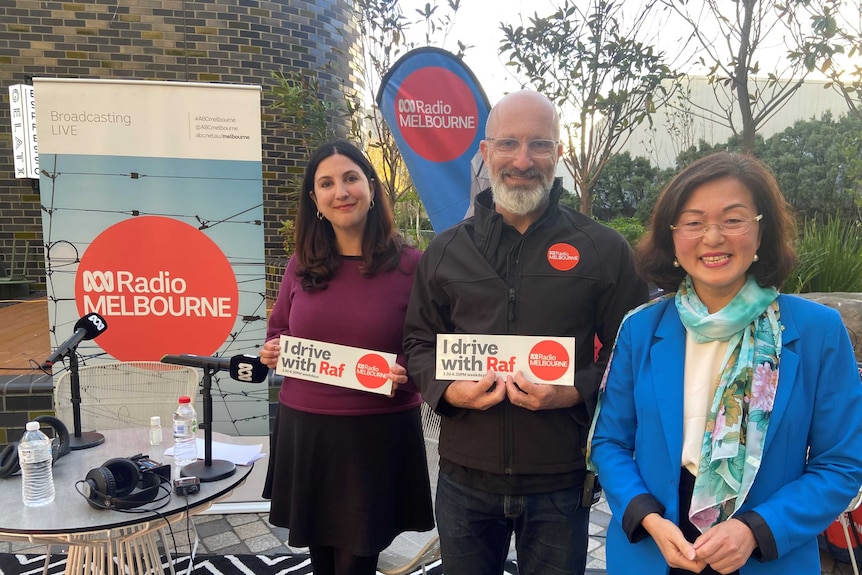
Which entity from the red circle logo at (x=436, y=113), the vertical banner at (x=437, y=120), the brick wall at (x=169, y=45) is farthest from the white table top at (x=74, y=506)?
the brick wall at (x=169, y=45)

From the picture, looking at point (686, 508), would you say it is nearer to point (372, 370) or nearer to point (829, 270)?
point (372, 370)

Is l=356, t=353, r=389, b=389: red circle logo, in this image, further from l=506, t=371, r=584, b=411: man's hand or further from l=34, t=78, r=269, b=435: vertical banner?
l=34, t=78, r=269, b=435: vertical banner

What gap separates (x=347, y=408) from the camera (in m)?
1.93

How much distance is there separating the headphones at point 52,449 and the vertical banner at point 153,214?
98cm

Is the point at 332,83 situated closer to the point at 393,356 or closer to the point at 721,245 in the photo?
the point at 393,356

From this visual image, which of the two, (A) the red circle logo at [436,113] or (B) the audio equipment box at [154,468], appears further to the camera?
(A) the red circle logo at [436,113]

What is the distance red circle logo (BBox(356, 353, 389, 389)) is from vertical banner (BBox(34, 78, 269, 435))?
168 cm

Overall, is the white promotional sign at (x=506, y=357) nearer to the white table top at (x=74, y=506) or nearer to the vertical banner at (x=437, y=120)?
the white table top at (x=74, y=506)

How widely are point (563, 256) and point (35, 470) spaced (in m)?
1.91

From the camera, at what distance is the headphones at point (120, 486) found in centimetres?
189

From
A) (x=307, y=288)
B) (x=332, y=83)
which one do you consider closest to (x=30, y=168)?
(x=332, y=83)

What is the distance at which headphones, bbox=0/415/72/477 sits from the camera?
213 cm

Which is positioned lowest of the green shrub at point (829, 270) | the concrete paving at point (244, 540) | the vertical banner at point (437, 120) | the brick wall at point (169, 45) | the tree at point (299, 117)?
the concrete paving at point (244, 540)

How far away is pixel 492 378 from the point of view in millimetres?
1578
